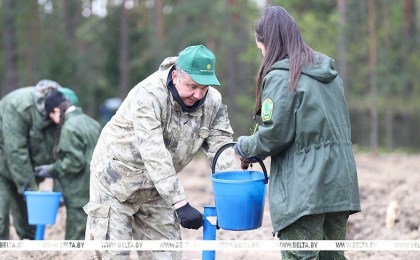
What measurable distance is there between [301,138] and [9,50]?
20.6 metres

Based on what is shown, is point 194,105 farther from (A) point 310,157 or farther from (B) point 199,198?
(B) point 199,198

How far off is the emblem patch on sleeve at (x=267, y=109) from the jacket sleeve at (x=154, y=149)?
75 cm

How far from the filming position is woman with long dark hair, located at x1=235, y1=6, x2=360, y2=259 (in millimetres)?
3885

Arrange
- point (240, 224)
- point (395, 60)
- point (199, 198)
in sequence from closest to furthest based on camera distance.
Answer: point (240, 224), point (199, 198), point (395, 60)

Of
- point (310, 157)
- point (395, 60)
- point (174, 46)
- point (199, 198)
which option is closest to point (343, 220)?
point (310, 157)

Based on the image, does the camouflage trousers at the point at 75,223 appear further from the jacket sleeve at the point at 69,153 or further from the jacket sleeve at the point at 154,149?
the jacket sleeve at the point at 154,149

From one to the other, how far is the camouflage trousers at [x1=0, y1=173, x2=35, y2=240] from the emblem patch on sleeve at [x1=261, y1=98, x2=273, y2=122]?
4.37 meters

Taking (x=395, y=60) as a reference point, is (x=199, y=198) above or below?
below

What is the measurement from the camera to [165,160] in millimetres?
4352

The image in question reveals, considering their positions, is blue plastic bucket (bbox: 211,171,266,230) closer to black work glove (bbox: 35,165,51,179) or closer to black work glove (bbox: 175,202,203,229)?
black work glove (bbox: 175,202,203,229)

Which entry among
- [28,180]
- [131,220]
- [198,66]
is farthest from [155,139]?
[28,180]

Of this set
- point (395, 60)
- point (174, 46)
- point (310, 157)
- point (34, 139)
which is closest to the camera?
point (310, 157)

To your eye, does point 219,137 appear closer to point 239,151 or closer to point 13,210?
point 239,151

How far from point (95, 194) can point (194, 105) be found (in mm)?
934
